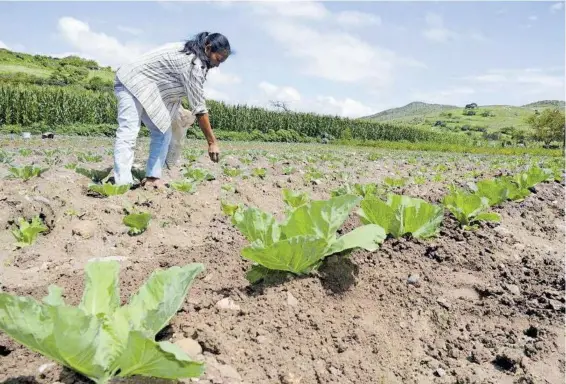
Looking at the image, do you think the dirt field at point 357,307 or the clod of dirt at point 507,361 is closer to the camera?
the dirt field at point 357,307

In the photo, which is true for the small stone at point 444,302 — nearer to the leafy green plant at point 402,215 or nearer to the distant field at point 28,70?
the leafy green plant at point 402,215

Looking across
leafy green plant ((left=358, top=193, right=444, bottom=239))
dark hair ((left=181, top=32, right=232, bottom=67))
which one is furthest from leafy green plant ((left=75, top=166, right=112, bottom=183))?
leafy green plant ((left=358, top=193, right=444, bottom=239))

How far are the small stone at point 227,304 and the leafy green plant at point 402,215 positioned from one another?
44.3 inches

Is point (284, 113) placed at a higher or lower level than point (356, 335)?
higher

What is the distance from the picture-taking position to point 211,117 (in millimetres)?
34938

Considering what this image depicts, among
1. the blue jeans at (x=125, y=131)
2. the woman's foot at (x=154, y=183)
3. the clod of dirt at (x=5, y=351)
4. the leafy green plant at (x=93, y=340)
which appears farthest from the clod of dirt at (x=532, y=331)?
the blue jeans at (x=125, y=131)

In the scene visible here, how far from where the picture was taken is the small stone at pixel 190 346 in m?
1.80

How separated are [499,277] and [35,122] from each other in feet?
93.3

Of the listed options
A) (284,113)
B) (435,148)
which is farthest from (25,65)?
(435,148)

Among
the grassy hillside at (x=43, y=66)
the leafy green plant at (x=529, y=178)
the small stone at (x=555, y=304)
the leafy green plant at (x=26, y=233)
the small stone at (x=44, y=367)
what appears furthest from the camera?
the grassy hillside at (x=43, y=66)

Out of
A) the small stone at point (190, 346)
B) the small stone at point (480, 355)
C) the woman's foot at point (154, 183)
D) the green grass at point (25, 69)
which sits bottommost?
the small stone at point (480, 355)

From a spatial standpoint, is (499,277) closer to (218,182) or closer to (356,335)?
(356,335)

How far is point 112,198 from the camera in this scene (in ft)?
15.6

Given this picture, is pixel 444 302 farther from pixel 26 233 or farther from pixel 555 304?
pixel 26 233
